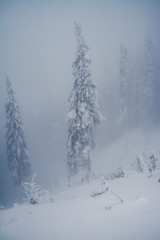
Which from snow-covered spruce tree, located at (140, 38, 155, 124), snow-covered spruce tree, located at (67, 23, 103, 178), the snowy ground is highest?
snow-covered spruce tree, located at (140, 38, 155, 124)

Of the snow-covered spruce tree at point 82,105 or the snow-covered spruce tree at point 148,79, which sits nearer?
the snow-covered spruce tree at point 82,105

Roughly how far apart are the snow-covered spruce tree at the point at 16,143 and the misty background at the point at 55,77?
23.4ft

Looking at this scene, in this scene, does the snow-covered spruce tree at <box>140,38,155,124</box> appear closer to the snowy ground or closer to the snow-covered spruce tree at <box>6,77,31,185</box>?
the snow-covered spruce tree at <box>6,77,31,185</box>

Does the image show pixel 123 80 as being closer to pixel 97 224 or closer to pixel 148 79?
pixel 148 79

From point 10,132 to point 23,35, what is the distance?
441 feet

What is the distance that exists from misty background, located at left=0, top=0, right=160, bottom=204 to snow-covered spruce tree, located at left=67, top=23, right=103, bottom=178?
1374 millimetres

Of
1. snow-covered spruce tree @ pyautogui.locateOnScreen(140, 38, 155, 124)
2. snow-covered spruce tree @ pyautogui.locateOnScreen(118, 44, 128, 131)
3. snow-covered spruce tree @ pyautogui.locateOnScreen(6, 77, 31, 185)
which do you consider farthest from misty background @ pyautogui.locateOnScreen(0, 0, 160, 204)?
snow-covered spruce tree @ pyautogui.locateOnScreen(6, 77, 31, 185)

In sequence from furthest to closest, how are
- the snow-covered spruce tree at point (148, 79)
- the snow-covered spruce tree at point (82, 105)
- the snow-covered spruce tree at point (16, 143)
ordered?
the snow-covered spruce tree at point (148, 79) → the snow-covered spruce tree at point (16, 143) → the snow-covered spruce tree at point (82, 105)

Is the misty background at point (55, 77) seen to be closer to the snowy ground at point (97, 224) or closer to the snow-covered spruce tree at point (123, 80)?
the snow-covered spruce tree at point (123, 80)

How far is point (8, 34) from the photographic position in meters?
143

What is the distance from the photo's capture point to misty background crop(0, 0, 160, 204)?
4097 cm

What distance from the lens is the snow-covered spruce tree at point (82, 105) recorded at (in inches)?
626

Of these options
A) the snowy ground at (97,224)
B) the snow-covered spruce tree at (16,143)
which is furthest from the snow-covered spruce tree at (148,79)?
the snowy ground at (97,224)

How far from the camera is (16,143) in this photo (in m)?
25.1
